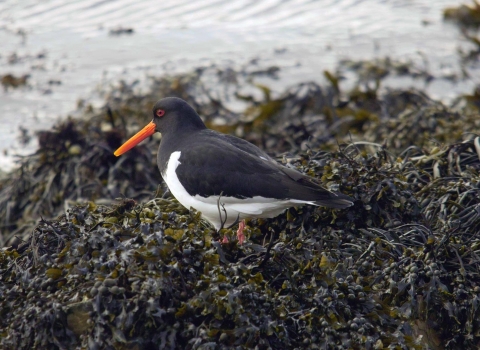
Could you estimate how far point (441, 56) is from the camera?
1027 centimetres

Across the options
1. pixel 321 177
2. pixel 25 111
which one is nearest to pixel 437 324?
pixel 321 177

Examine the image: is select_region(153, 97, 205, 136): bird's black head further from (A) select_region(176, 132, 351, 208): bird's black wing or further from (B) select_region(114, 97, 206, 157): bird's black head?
(A) select_region(176, 132, 351, 208): bird's black wing

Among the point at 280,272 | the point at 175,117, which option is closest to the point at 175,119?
the point at 175,117

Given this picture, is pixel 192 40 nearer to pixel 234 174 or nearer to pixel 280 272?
pixel 234 174

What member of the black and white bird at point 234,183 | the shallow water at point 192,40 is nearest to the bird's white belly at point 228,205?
the black and white bird at point 234,183

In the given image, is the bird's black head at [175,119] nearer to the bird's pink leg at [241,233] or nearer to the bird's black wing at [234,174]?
the bird's black wing at [234,174]

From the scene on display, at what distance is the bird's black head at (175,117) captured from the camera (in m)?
4.84

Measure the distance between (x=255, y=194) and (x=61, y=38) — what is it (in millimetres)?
7367

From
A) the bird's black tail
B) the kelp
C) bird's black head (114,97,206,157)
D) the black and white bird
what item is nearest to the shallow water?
bird's black head (114,97,206,157)

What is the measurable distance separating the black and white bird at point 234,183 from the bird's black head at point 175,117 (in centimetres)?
31

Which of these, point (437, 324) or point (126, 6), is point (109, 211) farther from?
point (126, 6)

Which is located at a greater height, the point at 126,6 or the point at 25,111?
the point at 126,6

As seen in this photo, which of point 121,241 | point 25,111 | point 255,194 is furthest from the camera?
point 25,111

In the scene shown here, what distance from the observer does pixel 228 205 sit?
4.24 m
